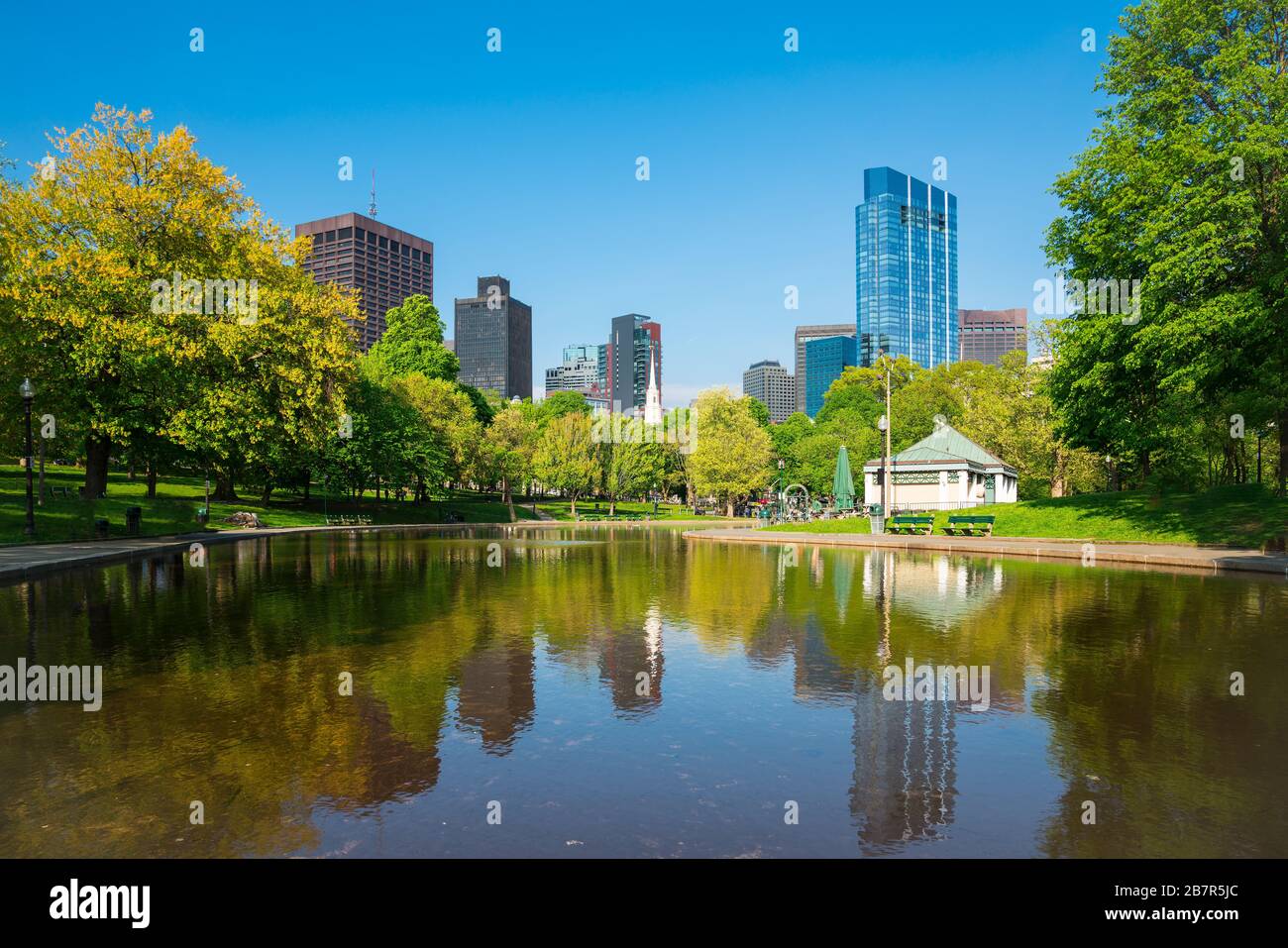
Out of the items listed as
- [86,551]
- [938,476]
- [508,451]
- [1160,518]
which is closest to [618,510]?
[508,451]

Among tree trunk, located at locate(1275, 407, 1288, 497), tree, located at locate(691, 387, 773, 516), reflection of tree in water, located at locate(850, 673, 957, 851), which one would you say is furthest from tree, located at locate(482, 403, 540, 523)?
reflection of tree in water, located at locate(850, 673, 957, 851)

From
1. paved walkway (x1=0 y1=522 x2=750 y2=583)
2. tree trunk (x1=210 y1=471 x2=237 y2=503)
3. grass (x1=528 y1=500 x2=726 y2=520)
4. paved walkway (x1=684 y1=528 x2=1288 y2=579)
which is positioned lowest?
grass (x1=528 y1=500 x2=726 y2=520)

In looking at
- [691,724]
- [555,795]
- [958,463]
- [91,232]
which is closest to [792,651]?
[691,724]

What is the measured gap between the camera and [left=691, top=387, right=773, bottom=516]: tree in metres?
67.2

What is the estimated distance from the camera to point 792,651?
10109 mm

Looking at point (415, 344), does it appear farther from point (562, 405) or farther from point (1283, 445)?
point (1283, 445)

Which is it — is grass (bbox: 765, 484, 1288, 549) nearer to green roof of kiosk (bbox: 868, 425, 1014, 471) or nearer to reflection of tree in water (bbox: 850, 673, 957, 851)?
green roof of kiosk (bbox: 868, 425, 1014, 471)

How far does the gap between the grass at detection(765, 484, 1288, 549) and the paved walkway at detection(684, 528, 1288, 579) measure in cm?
136

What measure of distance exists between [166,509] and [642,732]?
133 ft

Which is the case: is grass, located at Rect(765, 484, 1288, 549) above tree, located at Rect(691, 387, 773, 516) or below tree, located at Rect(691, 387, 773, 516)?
below

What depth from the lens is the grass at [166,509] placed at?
96.1 ft

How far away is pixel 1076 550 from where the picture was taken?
27.1 m

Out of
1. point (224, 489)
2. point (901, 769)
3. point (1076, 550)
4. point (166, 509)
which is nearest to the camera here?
point (901, 769)

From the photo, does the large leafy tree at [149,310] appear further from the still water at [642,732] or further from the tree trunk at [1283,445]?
the tree trunk at [1283,445]
